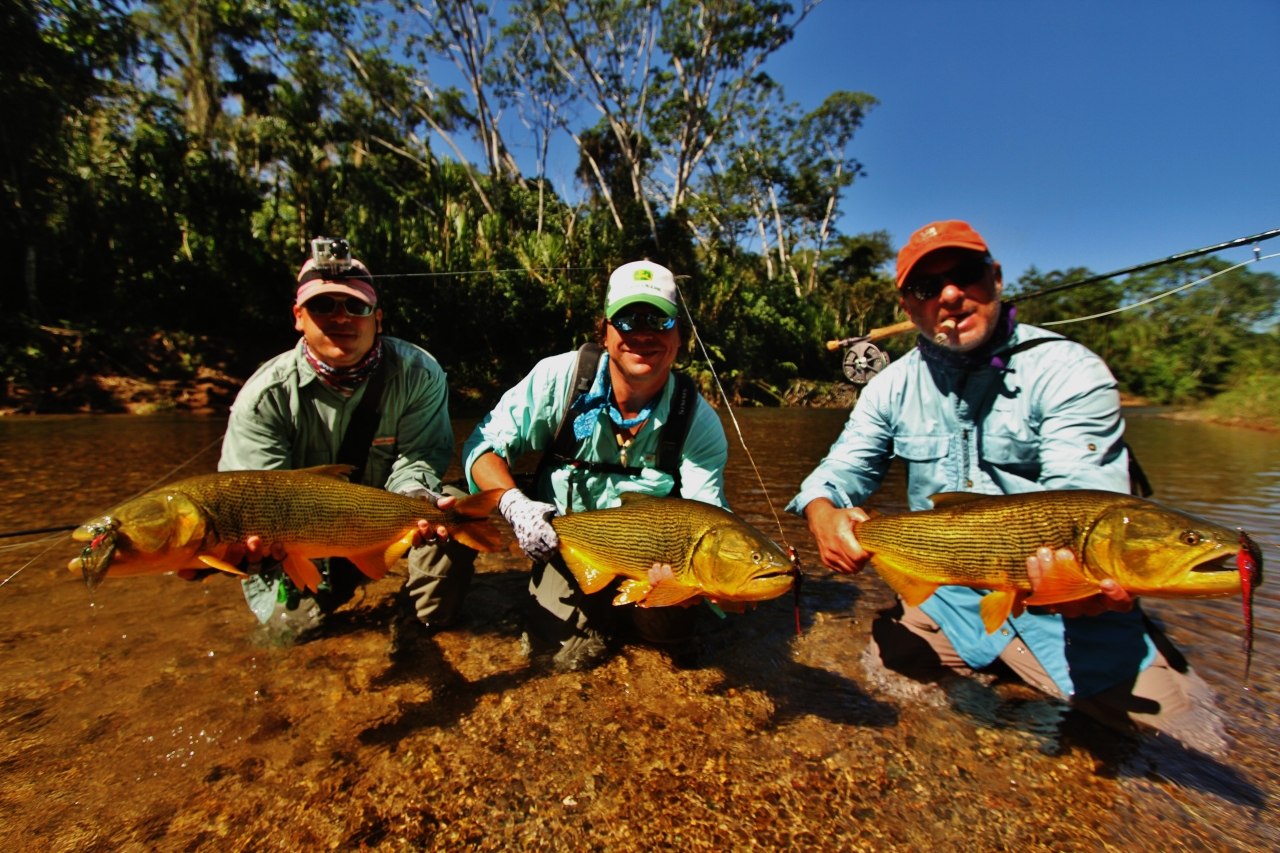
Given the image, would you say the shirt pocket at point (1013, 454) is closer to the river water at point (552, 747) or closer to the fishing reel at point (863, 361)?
the river water at point (552, 747)

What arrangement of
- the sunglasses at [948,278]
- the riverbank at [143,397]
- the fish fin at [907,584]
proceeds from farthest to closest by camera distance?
the riverbank at [143,397]
the sunglasses at [948,278]
the fish fin at [907,584]

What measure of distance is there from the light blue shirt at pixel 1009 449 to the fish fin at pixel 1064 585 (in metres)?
0.61

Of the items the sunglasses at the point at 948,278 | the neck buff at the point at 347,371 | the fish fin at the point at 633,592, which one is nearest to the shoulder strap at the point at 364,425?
the neck buff at the point at 347,371

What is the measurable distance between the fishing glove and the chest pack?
55 centimetres

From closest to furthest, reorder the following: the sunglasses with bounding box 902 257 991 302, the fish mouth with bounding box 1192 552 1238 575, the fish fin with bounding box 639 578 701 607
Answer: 1. the fish mouth with bounding box 1192 552 1238 575
2. the fish fin with bounding box 639 578 701 607
3. the sunglasses with bounding box 902 257 991 302

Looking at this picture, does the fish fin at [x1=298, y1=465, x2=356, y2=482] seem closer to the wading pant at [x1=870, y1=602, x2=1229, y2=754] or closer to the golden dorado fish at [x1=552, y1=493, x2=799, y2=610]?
the golden dorado fish at [x1=552, y1=493, x2=799, y2=610]

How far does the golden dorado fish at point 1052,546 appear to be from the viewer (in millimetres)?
2072

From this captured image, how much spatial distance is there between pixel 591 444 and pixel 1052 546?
2375 mm

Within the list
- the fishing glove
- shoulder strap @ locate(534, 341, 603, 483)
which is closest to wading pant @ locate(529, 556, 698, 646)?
the fishing glove

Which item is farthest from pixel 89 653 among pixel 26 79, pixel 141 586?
pixel 26 79

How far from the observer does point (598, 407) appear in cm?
365

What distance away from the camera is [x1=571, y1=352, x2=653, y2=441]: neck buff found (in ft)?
11.9

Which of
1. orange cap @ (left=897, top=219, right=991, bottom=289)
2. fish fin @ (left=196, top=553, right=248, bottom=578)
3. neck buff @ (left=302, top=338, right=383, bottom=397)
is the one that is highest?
orange cap @ (left=897, top=219, right=991, bottom=289)

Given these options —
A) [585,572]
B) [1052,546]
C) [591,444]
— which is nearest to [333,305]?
[591,444]
